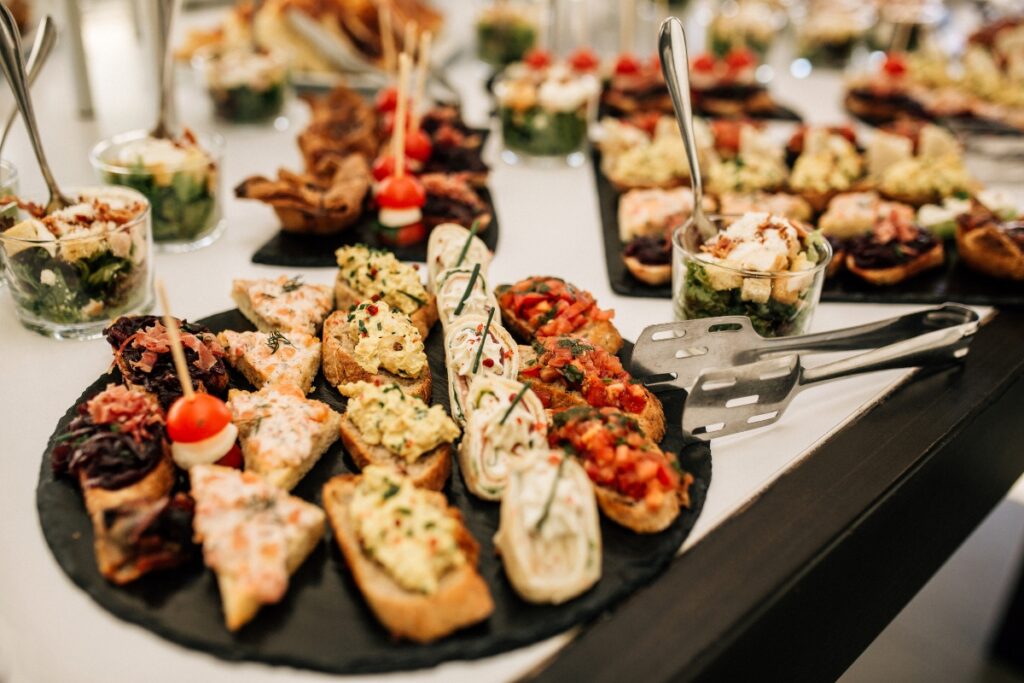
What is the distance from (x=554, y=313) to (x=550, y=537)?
77 centimetres

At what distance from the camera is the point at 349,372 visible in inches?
75.4

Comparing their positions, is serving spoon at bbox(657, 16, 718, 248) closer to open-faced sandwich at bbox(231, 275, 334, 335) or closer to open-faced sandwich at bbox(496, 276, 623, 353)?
open-faced sandwich at bbox(496, 276, 623, 353)

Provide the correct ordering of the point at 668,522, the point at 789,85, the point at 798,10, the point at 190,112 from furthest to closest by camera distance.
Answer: the point at 798,10 < the point at 789,85 < the point at 190,112 < the point at 668,522

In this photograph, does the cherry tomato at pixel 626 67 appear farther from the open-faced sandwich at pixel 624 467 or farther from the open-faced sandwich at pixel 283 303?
the open-faced sandwich at pixel 624 467

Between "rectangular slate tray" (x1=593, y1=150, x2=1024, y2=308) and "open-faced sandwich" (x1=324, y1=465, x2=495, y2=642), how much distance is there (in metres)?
1.16

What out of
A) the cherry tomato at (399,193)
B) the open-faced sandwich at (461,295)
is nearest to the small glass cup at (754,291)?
the open-faced sandwich at (461,295)

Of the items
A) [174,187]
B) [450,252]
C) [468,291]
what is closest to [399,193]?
[450,252]

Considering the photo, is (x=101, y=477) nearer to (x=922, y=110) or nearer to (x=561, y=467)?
(x=561, y=467)

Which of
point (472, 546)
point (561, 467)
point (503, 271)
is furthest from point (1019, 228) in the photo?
point (472, 546)

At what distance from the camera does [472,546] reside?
56.8 inches

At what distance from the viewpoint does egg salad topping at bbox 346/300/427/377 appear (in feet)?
6.15

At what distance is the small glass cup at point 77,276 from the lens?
1918 millimetres

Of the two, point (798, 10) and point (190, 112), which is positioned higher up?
point (798, 10)

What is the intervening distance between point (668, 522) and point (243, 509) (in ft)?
2.41
